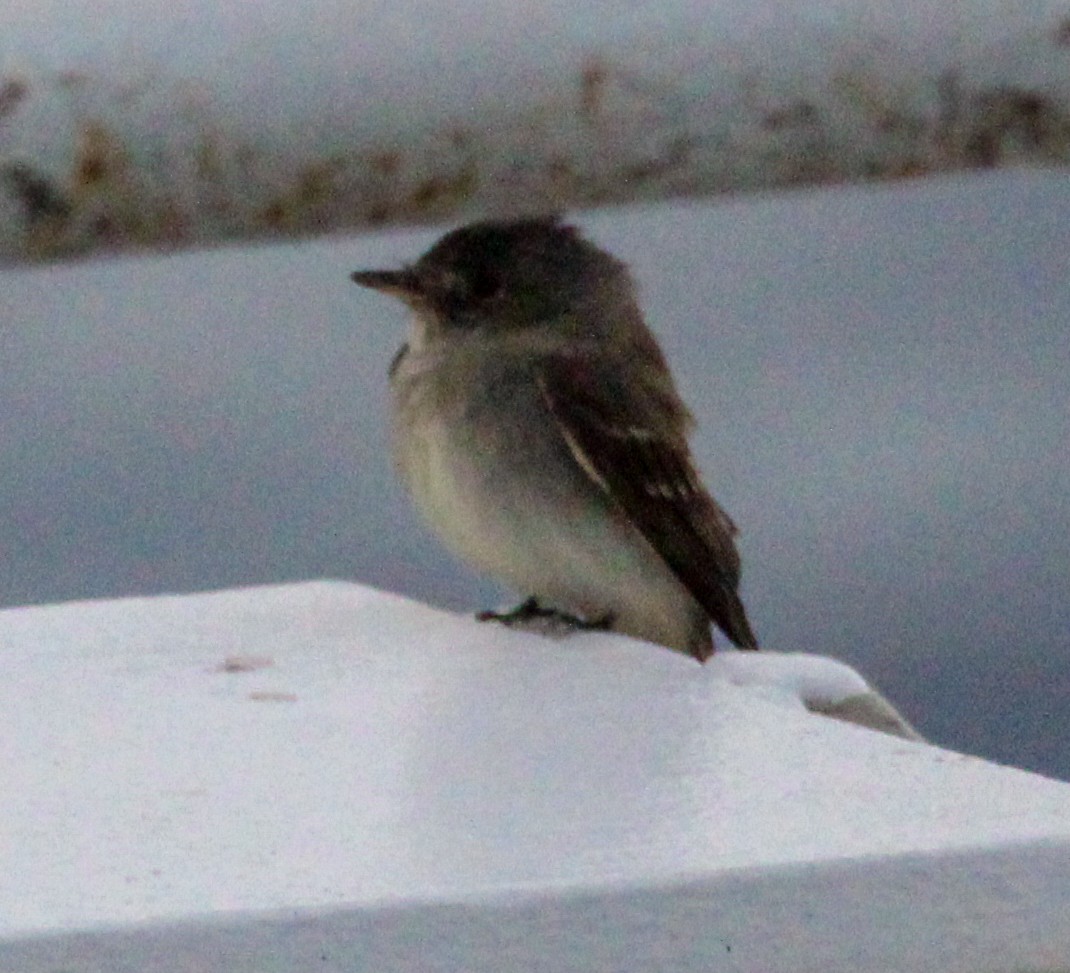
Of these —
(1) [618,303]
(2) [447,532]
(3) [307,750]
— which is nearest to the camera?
(3) [307,750]

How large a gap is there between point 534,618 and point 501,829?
61.9 inches

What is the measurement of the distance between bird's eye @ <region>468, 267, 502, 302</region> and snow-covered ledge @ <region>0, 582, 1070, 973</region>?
7.05 feet

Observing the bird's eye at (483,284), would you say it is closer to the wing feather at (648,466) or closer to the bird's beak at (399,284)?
the bird's beak at (399,284)

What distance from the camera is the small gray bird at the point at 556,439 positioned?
4.07 meters

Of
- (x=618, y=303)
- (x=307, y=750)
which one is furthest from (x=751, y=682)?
(x=618, y=303)

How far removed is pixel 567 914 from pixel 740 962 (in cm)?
11

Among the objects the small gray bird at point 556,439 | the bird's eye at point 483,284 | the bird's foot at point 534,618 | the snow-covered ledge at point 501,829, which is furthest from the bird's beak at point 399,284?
the snow-covered ledge at point 501,829

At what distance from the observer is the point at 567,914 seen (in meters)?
1.42

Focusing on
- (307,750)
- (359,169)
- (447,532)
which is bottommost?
(447,532)

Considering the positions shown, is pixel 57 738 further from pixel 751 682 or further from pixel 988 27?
pixel 988 27

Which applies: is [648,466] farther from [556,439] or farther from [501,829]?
[501,829]

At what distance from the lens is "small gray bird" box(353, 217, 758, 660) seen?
160 inches

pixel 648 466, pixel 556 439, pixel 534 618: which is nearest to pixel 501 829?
pixel 534 618

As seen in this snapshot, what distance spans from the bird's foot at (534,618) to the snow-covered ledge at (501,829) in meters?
0.68
